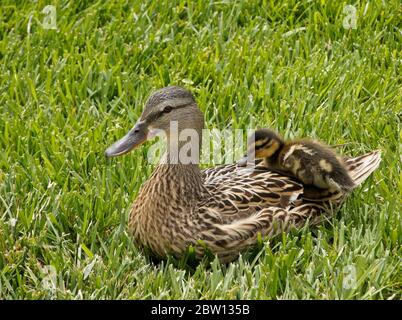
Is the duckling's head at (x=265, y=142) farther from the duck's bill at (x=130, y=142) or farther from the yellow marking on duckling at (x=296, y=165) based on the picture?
the duck's bill at (x=130, y=142)

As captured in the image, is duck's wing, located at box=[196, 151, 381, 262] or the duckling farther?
the duckling

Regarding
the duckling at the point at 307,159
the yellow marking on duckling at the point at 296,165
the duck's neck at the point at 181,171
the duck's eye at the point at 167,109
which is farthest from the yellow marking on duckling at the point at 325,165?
the duck's eye at the point at 167,109

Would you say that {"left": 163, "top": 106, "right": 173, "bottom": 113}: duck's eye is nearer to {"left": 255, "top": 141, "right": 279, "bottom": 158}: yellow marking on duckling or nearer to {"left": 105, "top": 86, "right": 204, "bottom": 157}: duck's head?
{"left": 105, "top": 86, "right": 204, "bottom": 157}: duck's head

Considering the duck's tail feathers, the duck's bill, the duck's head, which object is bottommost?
the duck's tail feathers

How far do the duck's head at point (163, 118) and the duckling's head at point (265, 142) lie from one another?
32 centimetres

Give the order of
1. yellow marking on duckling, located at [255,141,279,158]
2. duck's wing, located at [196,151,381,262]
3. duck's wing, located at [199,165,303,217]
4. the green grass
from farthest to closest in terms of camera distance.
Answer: yellow marking on duckling, located at [255,141,279,158], duck's wing, located at [199,165,303,217], duck's wing, located at [196,151,381,262], the green grass

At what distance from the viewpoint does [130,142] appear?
4660 millimetres

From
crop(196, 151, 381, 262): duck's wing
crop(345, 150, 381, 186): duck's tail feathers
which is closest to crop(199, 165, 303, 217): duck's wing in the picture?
crop(196, 151, 381, 262): duck's wing

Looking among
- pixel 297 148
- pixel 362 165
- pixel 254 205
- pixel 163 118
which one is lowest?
pixel 254 205

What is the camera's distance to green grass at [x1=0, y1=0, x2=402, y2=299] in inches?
176

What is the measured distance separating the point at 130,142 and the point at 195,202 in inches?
16.1

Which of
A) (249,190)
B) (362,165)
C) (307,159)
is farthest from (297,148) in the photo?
(362,165)

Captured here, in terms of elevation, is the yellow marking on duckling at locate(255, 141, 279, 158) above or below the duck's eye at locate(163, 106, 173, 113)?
below

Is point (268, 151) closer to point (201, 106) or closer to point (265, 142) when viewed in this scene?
point (265, 142)
